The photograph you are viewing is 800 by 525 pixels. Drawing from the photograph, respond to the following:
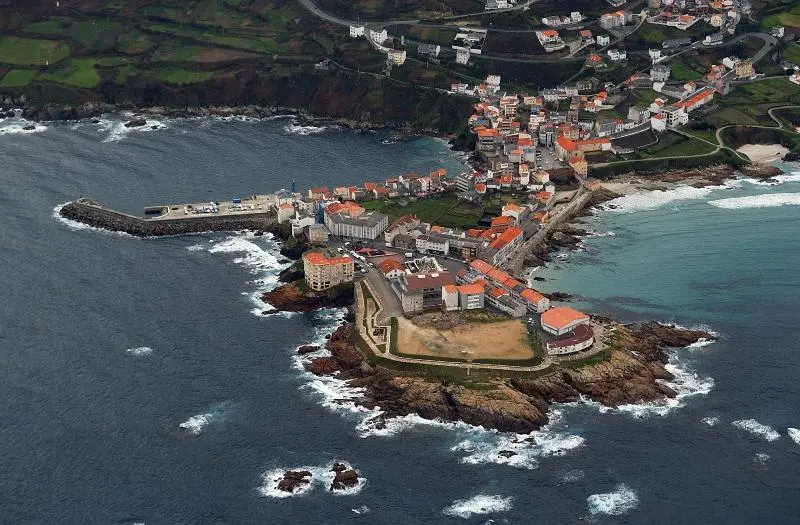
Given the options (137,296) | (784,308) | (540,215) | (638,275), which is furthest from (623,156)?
(137,296)

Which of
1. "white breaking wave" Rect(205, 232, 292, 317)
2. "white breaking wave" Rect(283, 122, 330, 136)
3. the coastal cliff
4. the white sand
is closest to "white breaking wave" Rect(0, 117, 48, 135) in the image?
"white breaking wave" Rect(283, 122, 330, 136)

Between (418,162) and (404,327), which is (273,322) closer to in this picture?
(404,327)

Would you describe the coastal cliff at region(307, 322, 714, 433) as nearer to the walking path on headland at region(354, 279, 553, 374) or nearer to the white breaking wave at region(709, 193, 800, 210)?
the walking path on headland at region(354, 279, 553, 374)

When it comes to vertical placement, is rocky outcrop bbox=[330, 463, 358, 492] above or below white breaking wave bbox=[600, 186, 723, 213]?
below

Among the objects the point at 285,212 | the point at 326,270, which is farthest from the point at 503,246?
the point at 285,212

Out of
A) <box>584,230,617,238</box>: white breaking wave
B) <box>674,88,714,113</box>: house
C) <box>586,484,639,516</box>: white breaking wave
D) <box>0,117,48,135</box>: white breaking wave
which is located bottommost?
<box>586,484,639,516</box>: white breaking wave

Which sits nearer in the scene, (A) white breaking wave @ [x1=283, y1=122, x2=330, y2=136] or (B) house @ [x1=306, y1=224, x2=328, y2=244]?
(B) house @ [x1=306, y1=224, x2=328, y2=244]

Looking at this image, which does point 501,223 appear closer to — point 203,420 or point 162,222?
point 162,222

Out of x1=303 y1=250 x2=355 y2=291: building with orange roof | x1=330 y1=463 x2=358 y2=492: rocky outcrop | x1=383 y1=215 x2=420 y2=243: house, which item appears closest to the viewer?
x1=330 y1=463 x2=358 y2=492: rocky outcrop
